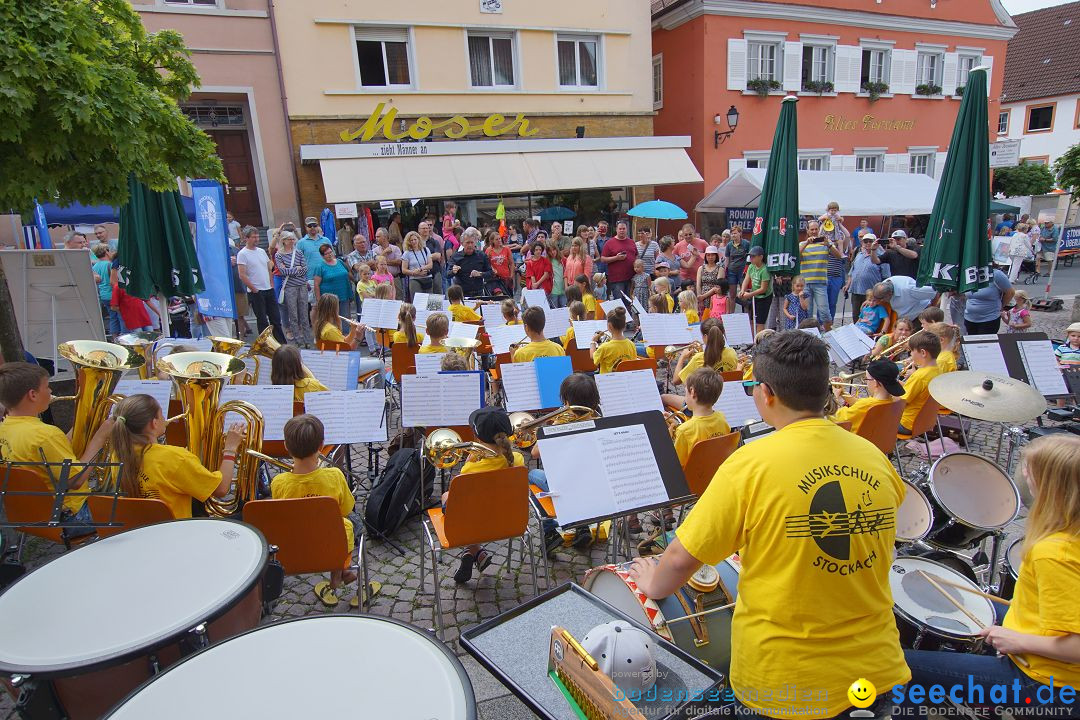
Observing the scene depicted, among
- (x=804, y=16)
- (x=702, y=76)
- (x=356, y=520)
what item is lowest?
(x=356, y=520)

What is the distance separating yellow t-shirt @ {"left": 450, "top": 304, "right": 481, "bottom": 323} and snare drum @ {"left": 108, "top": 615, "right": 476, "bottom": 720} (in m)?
5.91

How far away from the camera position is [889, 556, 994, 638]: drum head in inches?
97.4

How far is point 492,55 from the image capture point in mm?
16609

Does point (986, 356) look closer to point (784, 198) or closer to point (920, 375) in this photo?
point (920, 375)

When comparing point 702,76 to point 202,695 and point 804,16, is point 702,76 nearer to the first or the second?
point 804,16

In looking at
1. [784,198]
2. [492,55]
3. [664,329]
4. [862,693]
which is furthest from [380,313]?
[492,55]

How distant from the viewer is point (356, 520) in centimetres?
390

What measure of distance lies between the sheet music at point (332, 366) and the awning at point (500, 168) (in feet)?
33.0

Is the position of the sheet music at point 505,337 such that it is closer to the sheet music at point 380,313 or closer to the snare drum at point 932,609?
the sheet music at point 380,313

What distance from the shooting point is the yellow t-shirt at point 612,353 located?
19.3 feet

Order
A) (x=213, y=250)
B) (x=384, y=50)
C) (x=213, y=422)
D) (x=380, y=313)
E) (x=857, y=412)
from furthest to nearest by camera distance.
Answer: (x=384, y=50) → (x=213, y=250) → (x=380, y=313) → (x=857, y=412) → (x=213, y=422)

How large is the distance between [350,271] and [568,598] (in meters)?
9.77

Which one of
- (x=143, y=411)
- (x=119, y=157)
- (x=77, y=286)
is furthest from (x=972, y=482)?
(x=77, y=286)

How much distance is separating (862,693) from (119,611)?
253 cm
